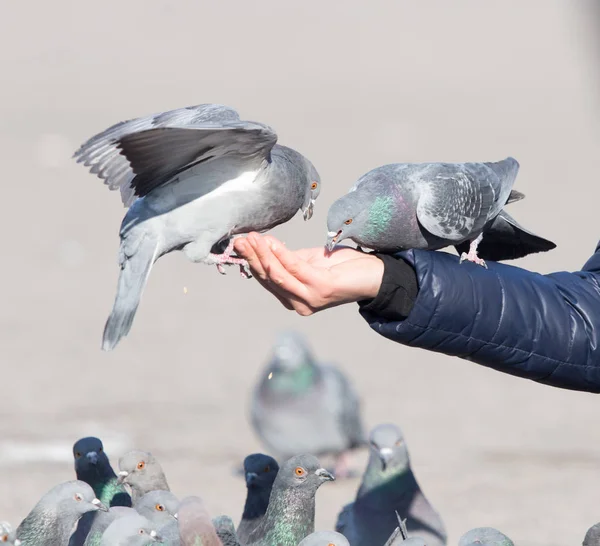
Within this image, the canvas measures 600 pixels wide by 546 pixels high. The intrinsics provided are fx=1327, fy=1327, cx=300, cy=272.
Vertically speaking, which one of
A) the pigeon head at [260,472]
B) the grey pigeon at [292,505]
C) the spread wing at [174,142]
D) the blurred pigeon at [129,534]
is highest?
the spread wing at [174,142]

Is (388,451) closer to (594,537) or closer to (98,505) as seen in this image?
(594,537)

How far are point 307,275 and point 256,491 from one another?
2126 mm

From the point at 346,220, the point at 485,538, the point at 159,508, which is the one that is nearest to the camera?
the point at 346,220

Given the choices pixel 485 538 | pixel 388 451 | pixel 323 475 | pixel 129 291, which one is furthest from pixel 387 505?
pixel 129 291

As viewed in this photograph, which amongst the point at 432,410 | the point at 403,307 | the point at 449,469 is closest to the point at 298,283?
the point at 403,307

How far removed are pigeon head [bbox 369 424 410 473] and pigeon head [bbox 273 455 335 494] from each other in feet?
2.96

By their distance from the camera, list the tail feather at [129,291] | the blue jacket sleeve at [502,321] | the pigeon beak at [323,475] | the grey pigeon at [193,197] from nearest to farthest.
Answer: the blue jacket sleeve at [502,321] → the grey pigeon at [193,197] → the tail feather at [129,291] → the pigeon beak at [323,475]

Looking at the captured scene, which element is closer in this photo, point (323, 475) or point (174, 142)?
point (174, 142)

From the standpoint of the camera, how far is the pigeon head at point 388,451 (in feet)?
21.2

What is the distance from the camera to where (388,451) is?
6.54m

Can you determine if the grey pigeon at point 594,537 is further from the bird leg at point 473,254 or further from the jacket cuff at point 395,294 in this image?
the jacket cuff at point 395,294

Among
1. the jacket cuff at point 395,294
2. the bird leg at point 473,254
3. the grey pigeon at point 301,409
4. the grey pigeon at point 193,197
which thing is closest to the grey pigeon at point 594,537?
the bird leg at point 473,254

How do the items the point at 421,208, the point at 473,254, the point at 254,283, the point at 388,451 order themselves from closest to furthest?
the point at 421,208 < the point at 473,254 < the point at 388,451 < the point at 254,283

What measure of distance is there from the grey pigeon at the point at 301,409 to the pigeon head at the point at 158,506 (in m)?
2.60
